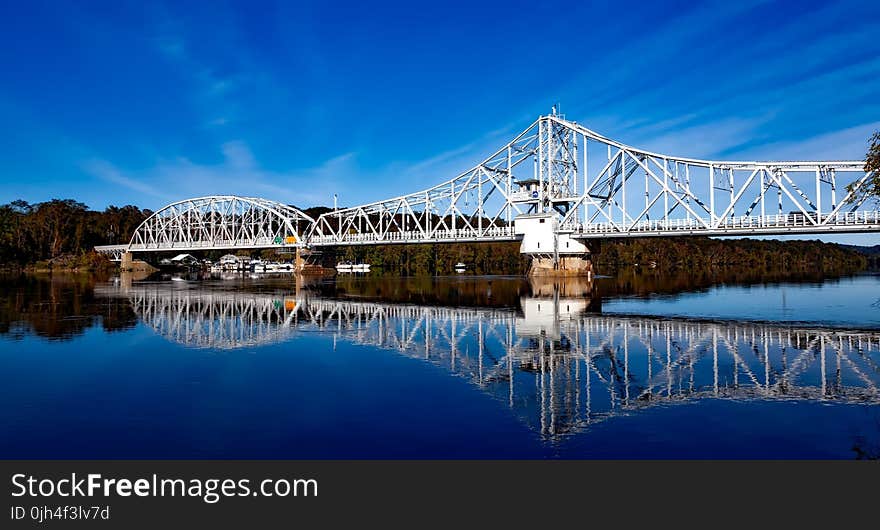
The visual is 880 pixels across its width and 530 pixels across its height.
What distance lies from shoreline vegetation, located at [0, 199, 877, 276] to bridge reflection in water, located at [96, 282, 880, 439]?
96880mm

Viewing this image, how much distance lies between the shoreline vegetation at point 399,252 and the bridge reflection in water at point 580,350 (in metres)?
96.9

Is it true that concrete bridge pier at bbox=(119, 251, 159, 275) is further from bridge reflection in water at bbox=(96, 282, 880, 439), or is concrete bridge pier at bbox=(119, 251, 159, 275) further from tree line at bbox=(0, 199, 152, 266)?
bridge reflection in water at bbox=(96, 282, 880, 439)

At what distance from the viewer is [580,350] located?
2017cm

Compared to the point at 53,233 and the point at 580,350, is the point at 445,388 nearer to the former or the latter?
the point at 580,350

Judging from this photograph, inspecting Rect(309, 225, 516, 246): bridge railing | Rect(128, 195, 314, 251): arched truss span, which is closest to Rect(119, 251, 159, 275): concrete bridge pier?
Rect(128, 195, 314, 251): arched truss span

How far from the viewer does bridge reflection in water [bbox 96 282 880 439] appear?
13602 millimetres

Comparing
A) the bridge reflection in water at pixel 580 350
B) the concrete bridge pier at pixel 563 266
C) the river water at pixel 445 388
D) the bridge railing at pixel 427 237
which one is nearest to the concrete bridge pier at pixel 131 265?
the bridge railing at pixel 427 237

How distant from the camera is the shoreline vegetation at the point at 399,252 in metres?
146

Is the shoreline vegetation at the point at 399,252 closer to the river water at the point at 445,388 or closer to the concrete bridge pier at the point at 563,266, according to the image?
the concrete bridge pier at the point at 563,266
